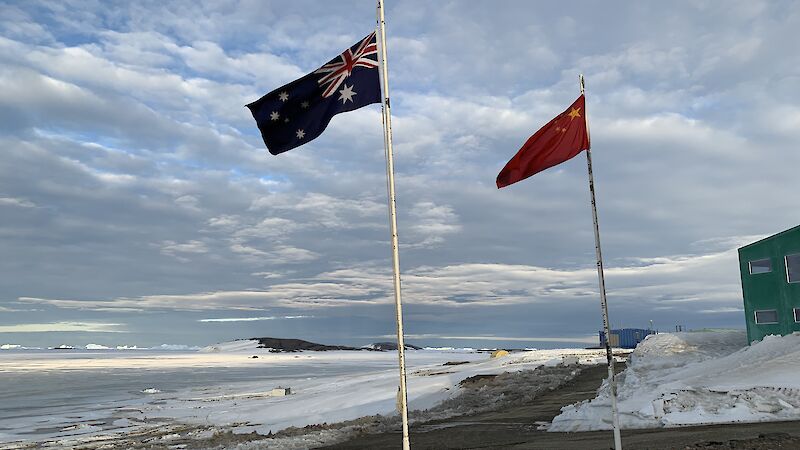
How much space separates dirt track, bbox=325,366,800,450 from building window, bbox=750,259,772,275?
15910 millimetres

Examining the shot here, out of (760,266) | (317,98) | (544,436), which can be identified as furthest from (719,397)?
(760,266)

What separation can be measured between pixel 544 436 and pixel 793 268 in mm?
23249

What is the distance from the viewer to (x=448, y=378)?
1554 inches

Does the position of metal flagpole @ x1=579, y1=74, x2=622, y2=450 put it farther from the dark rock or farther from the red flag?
the dark rock

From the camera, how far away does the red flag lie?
43.3 feet

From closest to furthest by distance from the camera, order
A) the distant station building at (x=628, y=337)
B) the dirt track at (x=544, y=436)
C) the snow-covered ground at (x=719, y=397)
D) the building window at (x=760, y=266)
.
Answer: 1. the dirt track at (x=544, y=436)
2. the snow-covered ground at (x=719, y=397)
3. the building window at (x=760, y=266)
4. the distant station building at (x=628, y=337)

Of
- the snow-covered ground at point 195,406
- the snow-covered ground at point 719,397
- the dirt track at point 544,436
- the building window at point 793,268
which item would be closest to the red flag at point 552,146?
the dirt track at point 544,436

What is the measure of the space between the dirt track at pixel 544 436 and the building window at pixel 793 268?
15002 mm

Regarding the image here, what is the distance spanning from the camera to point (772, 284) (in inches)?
1444

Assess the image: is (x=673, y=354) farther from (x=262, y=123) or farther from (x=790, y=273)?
(x=262, y=123)

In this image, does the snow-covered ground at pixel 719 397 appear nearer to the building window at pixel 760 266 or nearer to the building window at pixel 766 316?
the building window at pixel 766 316

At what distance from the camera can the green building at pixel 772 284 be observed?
35.1 metres

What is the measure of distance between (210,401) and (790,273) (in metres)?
34.4

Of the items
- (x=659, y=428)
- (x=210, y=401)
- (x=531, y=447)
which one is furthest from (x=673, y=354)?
(x=210, y=401)
